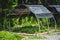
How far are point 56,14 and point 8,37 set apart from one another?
58.0 ft

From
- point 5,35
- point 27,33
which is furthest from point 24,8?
point 5,35

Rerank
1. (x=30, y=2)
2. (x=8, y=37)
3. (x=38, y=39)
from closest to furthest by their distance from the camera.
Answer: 1. (x=8, y=37)
2. (x=38, y=39)
3. (x=30, y=2)

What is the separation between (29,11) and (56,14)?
524 cm

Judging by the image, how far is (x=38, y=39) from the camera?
17.4 metres

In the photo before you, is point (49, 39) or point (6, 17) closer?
point (49, 39)

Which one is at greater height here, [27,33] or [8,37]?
[8,37]

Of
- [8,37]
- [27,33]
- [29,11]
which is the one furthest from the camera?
[29,11]

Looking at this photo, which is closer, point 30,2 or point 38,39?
point 38,39

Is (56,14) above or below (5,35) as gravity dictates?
below

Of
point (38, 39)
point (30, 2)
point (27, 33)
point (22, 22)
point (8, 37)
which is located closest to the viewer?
point (8, 37)

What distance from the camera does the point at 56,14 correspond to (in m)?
27.7

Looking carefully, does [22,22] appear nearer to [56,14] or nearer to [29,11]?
[29,11]

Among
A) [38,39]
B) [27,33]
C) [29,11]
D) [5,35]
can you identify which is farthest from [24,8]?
[5,35]

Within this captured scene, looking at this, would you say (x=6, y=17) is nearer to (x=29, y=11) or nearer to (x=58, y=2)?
(x=29, y=11)
